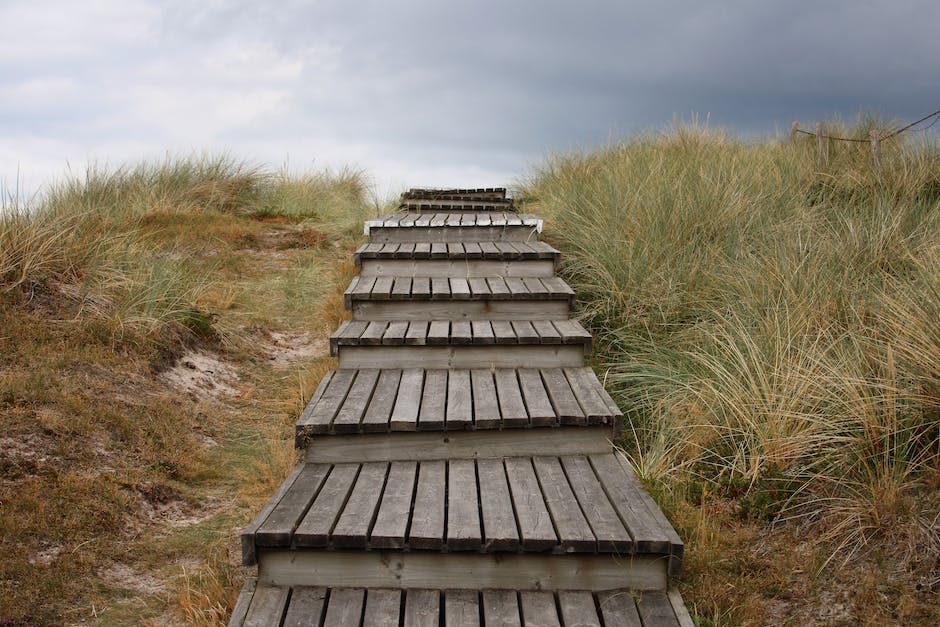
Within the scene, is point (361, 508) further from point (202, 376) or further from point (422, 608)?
point (202, 376)

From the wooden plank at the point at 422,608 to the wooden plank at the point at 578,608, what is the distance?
1.41 feet

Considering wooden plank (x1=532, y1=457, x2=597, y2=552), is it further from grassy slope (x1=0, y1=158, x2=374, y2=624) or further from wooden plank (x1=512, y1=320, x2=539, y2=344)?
grassy slope (x1=0, y1=158, x2=374, y2=624)

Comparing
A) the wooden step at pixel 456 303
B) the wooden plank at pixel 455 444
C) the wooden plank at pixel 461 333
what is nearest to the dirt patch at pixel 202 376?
the wooden step at pixel 456 303

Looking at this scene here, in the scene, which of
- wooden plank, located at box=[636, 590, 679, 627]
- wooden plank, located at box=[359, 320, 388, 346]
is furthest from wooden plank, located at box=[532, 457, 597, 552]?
wooden plank, located at box=[359, 320, 388, 346]

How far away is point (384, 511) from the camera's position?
2.81m

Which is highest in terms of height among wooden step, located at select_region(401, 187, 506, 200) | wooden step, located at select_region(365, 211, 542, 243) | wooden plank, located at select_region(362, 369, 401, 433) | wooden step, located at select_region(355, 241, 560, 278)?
wooden step, located at select_region(401, 187, 506, 200)

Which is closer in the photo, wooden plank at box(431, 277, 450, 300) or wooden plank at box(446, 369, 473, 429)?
wooden plank at box(446, 369, 473, 429)

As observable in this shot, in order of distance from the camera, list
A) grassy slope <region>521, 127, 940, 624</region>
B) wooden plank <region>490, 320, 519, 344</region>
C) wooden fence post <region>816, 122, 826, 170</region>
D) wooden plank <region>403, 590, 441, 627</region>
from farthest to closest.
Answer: wooden fence post <region>816, 122, 826, 170</region> → wooden plank <region>490, 320, 519, 344</region> → grassy slope <region>521, 127, 940, 624</region> → wooden plank <region>403, 590, 441, 627</region>

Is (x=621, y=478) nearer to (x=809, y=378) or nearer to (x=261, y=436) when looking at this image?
(x=809, y=378)

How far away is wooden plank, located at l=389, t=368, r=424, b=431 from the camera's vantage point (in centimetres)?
335

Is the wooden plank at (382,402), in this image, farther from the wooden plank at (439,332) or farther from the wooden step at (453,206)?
the wooden step at (453,206)

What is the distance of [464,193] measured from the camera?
1122 centimetres

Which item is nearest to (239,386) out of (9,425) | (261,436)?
(261,436)

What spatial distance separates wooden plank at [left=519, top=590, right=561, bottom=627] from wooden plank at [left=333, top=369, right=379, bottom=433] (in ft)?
3.75
